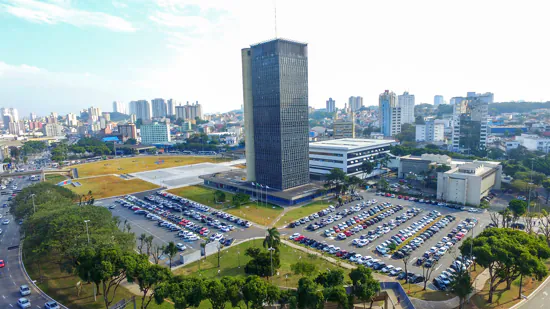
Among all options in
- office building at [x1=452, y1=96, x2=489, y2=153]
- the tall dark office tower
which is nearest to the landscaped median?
the tall dark office tower

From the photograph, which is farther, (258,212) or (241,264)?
(258,212)

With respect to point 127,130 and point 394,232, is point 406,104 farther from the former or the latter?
point 394,232

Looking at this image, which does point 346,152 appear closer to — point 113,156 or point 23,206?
point 23,206


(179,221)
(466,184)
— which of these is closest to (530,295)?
(466,184)

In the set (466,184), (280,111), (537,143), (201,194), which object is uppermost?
(280,111)

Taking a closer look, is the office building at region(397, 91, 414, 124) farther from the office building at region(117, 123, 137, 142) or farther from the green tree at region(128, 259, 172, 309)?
the green tree at region(128, 259, 172, 309)

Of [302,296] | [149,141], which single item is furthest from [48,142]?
[302,296]

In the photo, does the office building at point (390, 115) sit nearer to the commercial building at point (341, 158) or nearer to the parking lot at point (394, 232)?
the commercial building at point (341, 158)
